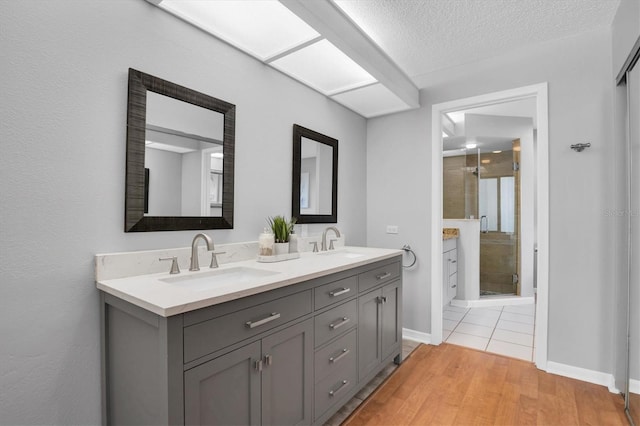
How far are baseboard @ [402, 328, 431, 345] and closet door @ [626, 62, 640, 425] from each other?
136cm

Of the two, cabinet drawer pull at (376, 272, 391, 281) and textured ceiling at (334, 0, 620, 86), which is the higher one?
textured ceiling at (334, 0, 620, 86)

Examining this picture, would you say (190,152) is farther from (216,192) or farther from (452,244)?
(452,244)

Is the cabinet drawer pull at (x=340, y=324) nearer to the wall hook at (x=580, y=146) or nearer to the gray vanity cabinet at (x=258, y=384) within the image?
the gray vanity cabinet at (x=258, y=384)

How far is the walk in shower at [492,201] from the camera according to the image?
4.40m

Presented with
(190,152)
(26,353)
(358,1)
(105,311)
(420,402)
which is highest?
(358,1)

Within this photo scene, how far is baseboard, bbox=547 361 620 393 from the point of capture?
217 cm

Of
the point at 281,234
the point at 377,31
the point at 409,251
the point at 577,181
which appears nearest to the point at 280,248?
the point at 281,234

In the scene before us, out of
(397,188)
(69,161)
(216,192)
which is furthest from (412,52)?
(69,161)

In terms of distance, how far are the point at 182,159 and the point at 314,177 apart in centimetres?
117

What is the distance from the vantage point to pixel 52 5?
4.12ft

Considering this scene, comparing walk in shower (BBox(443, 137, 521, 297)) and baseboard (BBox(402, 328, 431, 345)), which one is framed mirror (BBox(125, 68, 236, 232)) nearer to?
baseboard (BBox(402, 328, 431, 345))

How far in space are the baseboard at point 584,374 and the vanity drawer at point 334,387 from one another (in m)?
1.65

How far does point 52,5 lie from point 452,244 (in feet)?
13.5

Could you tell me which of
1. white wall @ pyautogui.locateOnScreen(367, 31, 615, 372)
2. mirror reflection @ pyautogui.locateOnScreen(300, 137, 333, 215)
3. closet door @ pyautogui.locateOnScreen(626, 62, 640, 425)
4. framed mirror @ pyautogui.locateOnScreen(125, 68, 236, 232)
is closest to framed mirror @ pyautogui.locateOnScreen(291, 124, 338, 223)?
mirror reflection @ pyautogui.locateOnScreen(300, 137, 333, 215)
